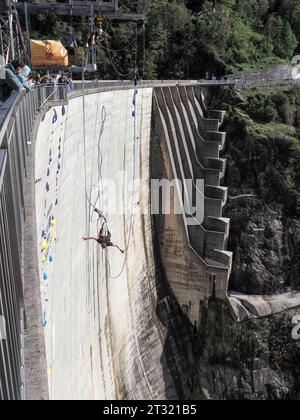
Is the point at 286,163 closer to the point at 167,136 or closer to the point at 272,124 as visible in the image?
the point at 272,124

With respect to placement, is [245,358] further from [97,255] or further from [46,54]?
[46,54]

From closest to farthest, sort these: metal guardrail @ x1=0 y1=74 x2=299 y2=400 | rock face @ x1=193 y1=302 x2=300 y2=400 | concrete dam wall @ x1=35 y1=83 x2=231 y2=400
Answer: metal guardrail @ x1=0 y1=74 x2=299 y2=400, concrete dam wall @ x1=35 y1=83 x2=231 y2=400, rock face @ x1=193 y1=302 x2=300 y2=400

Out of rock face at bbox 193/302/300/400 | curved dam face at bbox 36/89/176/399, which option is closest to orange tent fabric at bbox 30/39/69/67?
curved dam face at bbox 36/89/176/399

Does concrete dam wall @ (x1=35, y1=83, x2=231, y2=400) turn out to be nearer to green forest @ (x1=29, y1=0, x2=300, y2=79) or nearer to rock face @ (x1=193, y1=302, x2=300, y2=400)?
rock face @ (x1=193, y1=302, x2=300, y2=400)

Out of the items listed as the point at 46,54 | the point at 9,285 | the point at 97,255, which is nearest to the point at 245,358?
the point at 97,255

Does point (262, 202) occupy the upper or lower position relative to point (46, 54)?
lower

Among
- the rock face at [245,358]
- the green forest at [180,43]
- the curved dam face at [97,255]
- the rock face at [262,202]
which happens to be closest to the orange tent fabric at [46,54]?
the curved dam face at [97,255]
